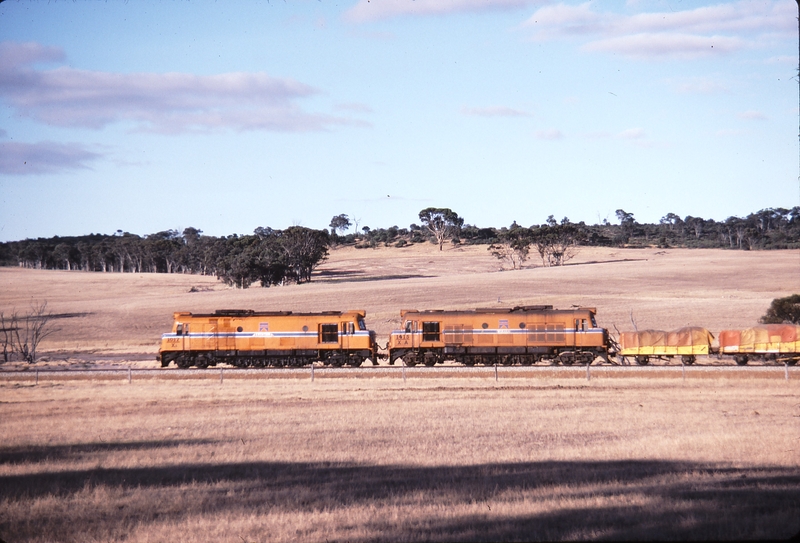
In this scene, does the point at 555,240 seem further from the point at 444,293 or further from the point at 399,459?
the point at 399,459

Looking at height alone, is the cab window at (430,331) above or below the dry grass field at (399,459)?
above

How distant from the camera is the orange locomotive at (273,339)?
4731 cm

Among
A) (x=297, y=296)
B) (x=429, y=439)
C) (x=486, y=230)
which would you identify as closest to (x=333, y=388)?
(x=429, y=439)

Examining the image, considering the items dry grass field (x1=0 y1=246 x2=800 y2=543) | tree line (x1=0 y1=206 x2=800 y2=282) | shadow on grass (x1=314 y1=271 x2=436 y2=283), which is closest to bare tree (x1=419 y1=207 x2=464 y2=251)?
tree line (x1=0 y1=206 x2=800 y2=282)

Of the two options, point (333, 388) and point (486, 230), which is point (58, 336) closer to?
point (333, 388)

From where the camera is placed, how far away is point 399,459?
18875 millimetres

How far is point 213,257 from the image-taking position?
16212 cm

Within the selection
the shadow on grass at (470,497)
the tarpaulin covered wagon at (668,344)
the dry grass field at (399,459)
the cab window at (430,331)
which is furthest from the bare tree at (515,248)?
the shadow on grass at (470,497)

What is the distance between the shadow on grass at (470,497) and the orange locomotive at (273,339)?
2862cm

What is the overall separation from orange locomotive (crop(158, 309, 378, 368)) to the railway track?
135 inches

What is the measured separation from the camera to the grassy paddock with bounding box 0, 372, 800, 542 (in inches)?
509

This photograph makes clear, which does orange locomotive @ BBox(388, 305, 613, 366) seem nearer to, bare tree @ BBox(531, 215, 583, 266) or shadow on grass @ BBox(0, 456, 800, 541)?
shadow on grass @ BBox(0, 456, 800, 541)

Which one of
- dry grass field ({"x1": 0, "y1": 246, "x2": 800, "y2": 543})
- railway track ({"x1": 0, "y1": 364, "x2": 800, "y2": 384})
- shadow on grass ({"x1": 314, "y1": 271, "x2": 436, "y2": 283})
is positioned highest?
shadow on grass ({"x1": 314, "y1": 271, "x2": 436, "y2": 283})

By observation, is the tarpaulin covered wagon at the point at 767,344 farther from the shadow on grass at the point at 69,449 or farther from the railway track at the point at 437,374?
the shadow on grass at the point at 69,449
